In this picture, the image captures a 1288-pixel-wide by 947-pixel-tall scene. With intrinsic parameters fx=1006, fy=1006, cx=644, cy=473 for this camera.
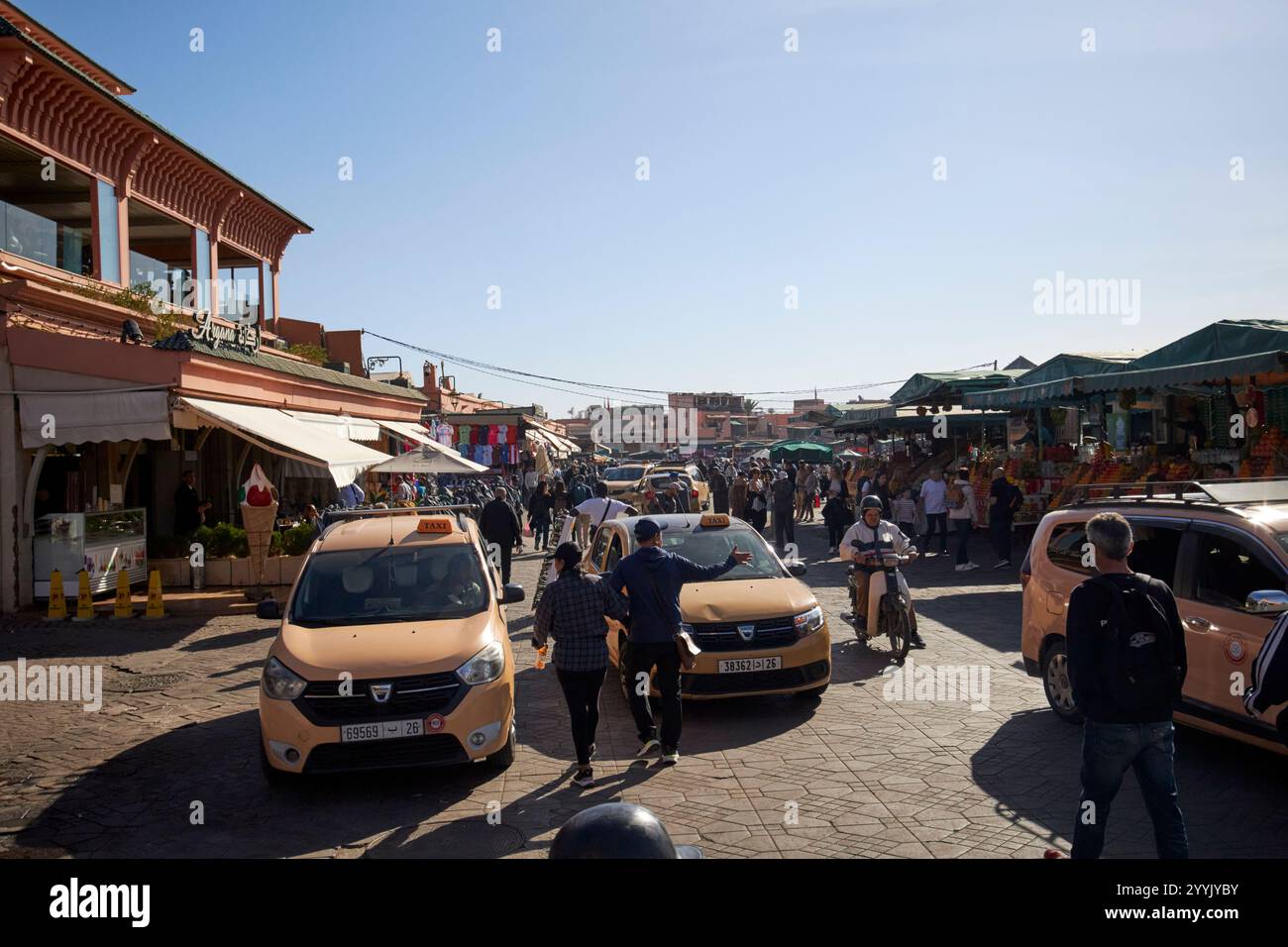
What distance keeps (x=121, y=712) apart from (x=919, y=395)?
19863mm

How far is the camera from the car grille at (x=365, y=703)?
258 inches

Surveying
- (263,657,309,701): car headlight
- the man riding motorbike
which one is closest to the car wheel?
the man riding motorbike

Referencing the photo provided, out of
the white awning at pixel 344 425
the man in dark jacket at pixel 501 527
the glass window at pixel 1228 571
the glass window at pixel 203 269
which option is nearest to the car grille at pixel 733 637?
the glass window at pixel 1228 571

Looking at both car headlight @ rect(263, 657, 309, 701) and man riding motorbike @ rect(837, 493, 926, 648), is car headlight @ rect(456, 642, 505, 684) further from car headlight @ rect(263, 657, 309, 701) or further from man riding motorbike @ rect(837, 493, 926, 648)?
man riding motorbike @ rect(837, 493, 926, 648)

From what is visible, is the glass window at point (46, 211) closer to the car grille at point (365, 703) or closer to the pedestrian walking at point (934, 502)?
the car grille at point (365, 703)

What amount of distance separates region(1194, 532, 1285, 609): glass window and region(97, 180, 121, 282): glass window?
17.8m

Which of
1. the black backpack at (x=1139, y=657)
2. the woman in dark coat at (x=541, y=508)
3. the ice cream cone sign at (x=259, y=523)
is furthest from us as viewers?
the woman in dark coat at (x=541, y=508)

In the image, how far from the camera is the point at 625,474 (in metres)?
36.8

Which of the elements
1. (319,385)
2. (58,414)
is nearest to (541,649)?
(58,414)

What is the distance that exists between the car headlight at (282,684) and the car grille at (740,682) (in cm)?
308

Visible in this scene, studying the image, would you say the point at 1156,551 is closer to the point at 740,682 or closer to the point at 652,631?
the point at 740,682

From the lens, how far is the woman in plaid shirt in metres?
6.82

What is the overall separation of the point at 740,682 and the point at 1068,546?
9.45ft
